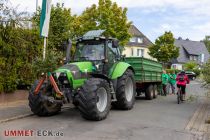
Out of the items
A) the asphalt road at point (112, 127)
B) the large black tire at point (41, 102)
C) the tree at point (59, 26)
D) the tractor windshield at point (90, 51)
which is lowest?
the asphalt road at point (112, 127)

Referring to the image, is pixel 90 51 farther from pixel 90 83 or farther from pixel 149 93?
pixel 149 93

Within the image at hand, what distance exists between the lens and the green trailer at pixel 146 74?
15.8 meters

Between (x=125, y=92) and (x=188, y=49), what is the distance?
73353 mm

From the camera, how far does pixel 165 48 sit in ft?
186

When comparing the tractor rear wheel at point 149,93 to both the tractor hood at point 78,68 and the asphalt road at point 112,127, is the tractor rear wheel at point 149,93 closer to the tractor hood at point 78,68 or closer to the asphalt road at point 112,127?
the asphalt road at point 112,127

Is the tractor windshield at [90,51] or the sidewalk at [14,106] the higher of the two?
the tractor windshield at [90,51]

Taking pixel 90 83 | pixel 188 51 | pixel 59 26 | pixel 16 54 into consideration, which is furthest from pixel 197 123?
pixel 188 51

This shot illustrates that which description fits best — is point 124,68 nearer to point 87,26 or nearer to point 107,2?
point 87,26

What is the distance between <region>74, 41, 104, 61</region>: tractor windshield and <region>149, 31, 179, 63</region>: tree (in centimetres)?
4522

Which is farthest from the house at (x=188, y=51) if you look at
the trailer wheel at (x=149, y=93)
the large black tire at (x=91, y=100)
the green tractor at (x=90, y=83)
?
the large black tire at (x=91, y=100)

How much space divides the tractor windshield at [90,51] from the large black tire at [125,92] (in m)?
1.25

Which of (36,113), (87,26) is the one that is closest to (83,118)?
(36,113)

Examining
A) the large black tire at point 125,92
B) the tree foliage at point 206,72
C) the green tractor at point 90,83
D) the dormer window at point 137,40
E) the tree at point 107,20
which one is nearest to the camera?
the green tractor at point 90,83

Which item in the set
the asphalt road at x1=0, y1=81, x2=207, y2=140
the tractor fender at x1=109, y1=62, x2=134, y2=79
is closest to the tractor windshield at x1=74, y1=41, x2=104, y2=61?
the tractor fender at x1=109, y1=62, x2=134, y2=79
